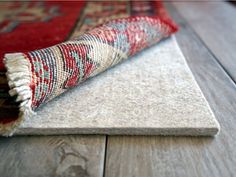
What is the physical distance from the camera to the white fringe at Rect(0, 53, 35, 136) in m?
0.46

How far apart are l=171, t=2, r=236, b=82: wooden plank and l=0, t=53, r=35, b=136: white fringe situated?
454 mm

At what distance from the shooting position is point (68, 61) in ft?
1.83

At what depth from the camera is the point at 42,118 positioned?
517 millimetres

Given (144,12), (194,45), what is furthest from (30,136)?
(144,12)

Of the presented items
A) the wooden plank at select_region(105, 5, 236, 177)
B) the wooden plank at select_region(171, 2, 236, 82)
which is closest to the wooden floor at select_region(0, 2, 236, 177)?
the wooden plank at select_region(105, 5, 236, 177)

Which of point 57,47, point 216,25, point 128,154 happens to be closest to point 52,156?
point 128,154

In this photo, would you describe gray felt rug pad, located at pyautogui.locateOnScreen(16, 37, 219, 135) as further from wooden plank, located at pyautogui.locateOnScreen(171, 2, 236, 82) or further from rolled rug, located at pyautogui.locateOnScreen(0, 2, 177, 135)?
wooden plank, located at pyautogui.locateOnScreen(171, 2, 236, 82)

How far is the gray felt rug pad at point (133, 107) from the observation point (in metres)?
0.49

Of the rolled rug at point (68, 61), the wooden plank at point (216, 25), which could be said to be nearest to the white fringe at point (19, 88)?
the rolled rug at point (68, 61)

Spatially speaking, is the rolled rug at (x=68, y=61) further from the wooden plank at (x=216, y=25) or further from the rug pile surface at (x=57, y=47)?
the wooden plank at (x=216, y=25)

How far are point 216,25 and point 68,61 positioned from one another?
683 millimetres

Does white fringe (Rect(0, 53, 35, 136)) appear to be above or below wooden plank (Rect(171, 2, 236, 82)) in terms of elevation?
above

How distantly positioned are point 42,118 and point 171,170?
0.25 metres

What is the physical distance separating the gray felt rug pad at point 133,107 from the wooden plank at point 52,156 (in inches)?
0.7
